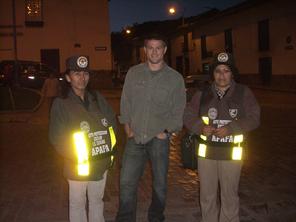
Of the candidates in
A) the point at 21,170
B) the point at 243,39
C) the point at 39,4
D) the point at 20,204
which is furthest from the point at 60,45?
the point at 20,204

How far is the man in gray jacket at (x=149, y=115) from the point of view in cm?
454

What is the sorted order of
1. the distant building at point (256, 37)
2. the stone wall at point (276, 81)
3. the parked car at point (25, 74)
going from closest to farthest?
the parked car at point (25, 74)
the stone wall at point (276, 81)
the distant building at point (256, 37)

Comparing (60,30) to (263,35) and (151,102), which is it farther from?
(151,102)

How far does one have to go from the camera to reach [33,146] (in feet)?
32.3

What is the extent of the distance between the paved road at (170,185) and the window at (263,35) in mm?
24462

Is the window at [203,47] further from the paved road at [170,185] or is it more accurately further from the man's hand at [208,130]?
the man's hand at [208,130]

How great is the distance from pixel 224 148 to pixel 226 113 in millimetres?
329

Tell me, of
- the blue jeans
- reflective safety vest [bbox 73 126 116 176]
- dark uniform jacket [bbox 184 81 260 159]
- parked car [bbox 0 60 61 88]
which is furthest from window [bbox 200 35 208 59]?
reflective safety vest [bbox 73 126 116 176]

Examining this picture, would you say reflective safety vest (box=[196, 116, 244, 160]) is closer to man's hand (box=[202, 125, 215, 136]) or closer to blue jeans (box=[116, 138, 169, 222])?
man's hand (box=[202, 125, 215, 136])

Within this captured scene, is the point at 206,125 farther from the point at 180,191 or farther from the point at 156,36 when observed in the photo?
the point at 180,191

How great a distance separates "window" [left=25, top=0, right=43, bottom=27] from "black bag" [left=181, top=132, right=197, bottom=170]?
89.2 feet

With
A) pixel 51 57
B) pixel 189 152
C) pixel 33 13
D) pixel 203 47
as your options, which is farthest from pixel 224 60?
pixel 203 47

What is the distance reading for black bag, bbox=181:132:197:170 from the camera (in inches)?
184

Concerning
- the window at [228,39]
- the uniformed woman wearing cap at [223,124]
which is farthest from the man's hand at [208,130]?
the window at [228,39]
